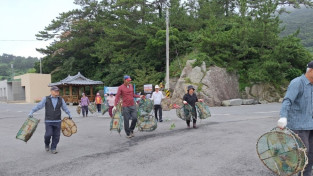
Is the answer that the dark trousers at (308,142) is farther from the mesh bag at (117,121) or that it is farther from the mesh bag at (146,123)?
the mesh bag at (146,123)

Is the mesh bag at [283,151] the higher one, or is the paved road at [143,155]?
the mesh bag at [283,151]

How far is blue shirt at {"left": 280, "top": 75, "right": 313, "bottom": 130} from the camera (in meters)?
4.05

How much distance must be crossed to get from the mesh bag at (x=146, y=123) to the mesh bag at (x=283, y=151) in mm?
5715

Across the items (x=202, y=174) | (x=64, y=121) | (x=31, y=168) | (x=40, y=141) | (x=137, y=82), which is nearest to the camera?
(x=202, y=174)

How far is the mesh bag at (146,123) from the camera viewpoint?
980cm

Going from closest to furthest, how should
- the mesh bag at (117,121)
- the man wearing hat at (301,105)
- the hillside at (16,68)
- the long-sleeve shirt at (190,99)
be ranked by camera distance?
the man wearing hat at (301,105)
the mesh bag at (117,121)
the long-sleeve shirt at (190,99)
the hillside at (16,68)

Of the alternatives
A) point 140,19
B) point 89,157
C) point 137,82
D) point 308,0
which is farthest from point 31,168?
point 308,0

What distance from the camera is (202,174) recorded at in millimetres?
4918

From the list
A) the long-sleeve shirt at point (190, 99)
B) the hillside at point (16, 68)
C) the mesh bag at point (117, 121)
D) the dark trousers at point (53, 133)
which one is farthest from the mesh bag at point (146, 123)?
the hillside at point (16, 68)

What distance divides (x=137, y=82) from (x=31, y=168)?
2604 centimetres

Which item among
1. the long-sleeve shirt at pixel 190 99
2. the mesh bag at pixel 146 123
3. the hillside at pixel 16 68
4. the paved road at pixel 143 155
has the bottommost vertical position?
the paved road at pixel 143 155

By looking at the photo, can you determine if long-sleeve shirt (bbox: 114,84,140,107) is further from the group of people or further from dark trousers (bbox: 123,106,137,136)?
dark trousers (bbox: 123,106,137,136)

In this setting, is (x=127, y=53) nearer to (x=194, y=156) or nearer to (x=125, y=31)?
(x=125, y=31)

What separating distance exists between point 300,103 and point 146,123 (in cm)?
625
